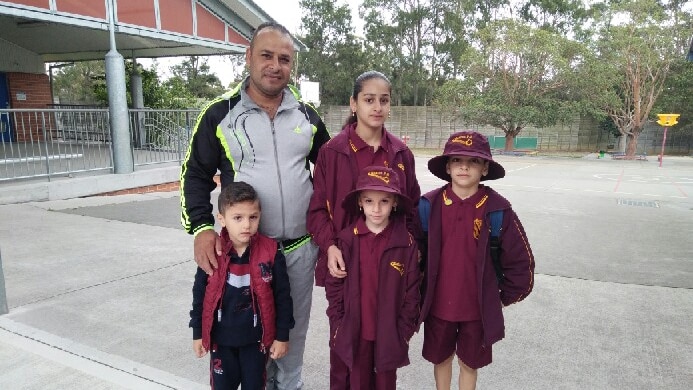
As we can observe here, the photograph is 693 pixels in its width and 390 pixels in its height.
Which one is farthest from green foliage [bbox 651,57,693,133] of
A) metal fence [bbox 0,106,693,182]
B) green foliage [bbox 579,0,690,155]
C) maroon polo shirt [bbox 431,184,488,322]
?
maroon polo shirt [bbox 431,184,488,322]

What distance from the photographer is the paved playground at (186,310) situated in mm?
2826

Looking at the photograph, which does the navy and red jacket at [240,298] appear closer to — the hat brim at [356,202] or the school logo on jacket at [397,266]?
the hat brim at [356,202]

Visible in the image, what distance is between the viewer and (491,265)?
2238 mm

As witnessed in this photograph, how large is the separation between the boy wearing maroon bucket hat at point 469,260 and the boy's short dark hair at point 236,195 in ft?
2.81

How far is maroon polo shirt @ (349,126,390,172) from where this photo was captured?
2.36 metres

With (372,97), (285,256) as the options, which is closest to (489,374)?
(285,256)

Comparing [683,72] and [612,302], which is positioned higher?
[683,72]

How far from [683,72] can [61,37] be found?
29.4m

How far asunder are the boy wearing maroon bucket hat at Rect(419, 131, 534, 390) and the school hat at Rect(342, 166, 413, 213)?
19 cm

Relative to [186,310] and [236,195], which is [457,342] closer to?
[236,195]

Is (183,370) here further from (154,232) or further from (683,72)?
(683,72)

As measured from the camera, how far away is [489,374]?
289cm

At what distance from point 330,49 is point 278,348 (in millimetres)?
35185

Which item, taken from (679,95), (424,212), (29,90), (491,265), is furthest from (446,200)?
(679,95)
